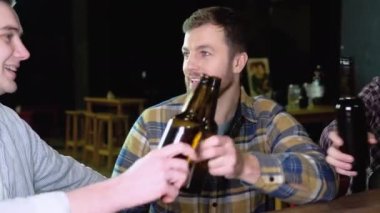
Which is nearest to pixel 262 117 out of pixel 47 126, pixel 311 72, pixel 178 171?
pixel 178 171

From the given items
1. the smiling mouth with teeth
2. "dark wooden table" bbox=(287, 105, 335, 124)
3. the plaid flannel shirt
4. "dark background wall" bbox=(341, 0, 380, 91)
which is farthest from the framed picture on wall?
the smiling mouth with teeth

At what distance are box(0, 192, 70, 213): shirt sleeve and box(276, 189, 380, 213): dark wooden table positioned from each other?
35 cm

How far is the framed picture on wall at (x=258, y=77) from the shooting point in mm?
4328

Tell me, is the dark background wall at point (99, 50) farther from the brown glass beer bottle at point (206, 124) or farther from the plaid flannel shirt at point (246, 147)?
the brown glass beer bottle at point (206, 124)

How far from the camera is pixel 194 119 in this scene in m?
0.82

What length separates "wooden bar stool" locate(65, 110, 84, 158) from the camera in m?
6.48

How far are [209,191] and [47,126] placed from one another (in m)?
6.67

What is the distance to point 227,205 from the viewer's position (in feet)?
4.44

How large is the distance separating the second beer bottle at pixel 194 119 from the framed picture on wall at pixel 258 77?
135 inches

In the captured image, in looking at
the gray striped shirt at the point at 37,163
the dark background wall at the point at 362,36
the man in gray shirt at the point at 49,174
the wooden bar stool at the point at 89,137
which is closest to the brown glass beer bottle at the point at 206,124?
the man in gray shirt at the point at 49,174

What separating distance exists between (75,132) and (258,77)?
2838 millimetres

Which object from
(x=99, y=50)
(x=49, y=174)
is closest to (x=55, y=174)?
(x=49, y=174)

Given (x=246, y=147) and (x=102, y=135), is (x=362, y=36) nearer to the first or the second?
(x=246, y=147)

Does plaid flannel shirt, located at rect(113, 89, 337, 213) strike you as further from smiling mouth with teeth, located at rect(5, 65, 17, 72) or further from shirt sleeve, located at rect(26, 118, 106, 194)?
smiling mouth with teeth, located at rect(5, 65, 17, 72)
